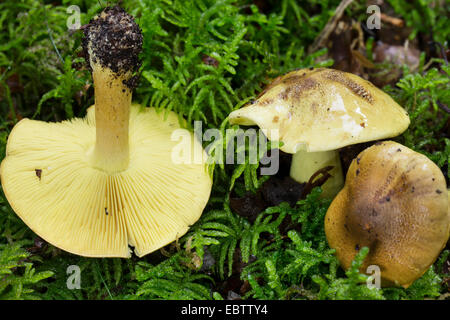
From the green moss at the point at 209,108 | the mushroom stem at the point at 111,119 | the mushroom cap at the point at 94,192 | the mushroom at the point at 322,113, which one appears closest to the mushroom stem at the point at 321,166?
the green moss at the point at 209,108

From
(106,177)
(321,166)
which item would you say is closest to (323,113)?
(321,166)

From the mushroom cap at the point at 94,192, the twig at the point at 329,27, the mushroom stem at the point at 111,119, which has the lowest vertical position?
the mushroom cap at the point at 94,192

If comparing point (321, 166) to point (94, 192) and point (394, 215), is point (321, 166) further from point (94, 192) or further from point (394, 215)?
point (94, 192)

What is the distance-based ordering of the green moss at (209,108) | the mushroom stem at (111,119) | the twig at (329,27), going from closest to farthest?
the mushroom stem at (111,119) < the green moss at (209,108) < the twig at (329,27)

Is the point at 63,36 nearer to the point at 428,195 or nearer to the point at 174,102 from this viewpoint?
the point at 174,102

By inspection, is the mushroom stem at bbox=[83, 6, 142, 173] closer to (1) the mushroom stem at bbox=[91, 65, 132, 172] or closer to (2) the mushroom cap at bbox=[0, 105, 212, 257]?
(1) the mushroom stem at bbox=[91, 65, 132, 172]

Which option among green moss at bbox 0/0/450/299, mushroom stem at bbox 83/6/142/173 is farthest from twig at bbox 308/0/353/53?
mushroom stem at bbox 83/6/142/173

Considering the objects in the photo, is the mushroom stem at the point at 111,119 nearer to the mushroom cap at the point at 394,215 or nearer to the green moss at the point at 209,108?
the green moss at the point at 209,108
